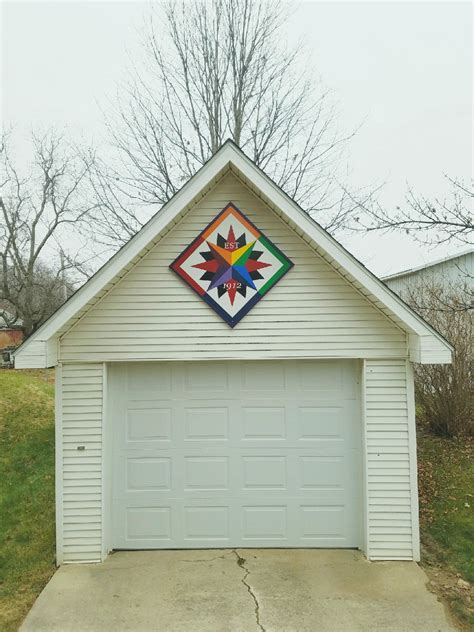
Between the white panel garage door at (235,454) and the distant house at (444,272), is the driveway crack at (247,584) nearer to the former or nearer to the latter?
the white panel garage door at (235,454)

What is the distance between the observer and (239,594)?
191 inches

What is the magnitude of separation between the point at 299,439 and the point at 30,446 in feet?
21.4

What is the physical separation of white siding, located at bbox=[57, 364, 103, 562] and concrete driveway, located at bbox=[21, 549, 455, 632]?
29 centimetres

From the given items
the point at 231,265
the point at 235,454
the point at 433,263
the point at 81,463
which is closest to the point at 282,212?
the point at 231,265

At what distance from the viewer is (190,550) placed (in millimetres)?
5887

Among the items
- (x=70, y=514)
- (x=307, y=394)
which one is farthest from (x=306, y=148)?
(x=70, y=514)

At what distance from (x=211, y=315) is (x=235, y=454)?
1.83 meters

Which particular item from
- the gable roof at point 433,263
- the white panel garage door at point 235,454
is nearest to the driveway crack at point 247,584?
the white panel garage door at point 235,454

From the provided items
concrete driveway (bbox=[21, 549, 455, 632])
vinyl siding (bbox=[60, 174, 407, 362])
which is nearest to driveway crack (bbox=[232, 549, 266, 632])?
concrete driveway (bbox=[21, 549, 455, 632])

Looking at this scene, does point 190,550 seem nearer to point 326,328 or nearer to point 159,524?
point 159,524

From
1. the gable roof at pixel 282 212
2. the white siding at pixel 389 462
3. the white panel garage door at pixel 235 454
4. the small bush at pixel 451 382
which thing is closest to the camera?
the gable roof at pixel 282 212

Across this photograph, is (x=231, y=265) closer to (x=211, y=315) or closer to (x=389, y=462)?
(x=211, y=315)

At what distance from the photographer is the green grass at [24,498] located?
5.26 meters

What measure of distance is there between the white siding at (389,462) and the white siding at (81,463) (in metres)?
3.30
